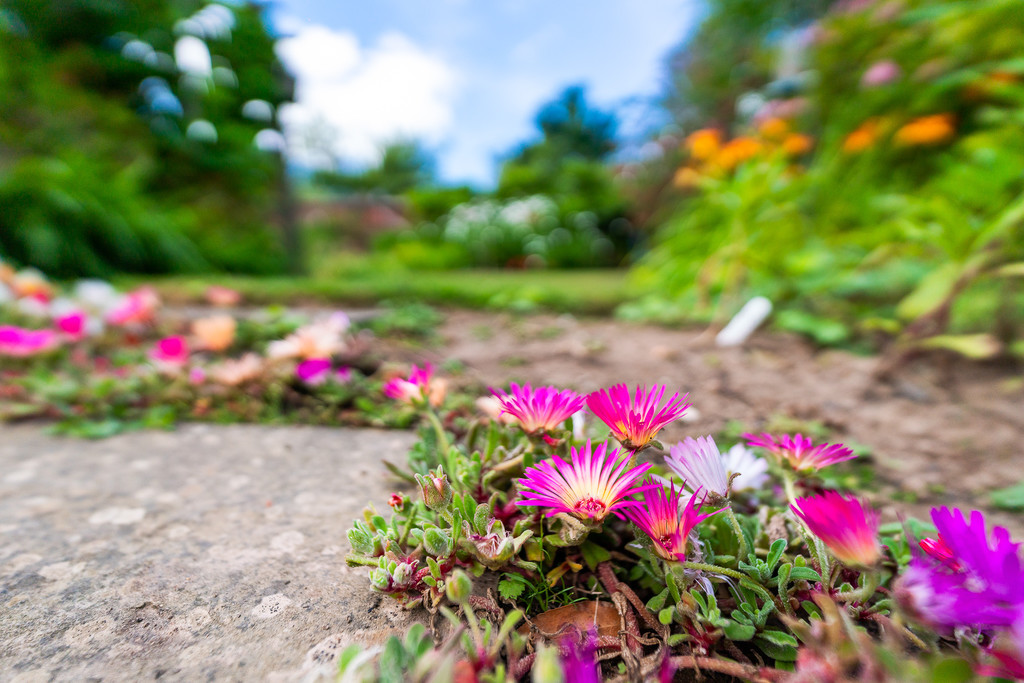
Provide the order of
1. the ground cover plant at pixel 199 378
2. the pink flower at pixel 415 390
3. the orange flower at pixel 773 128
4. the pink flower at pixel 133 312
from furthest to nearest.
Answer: the orange flower at pixel 773 128 < the pink flower at pixel 133 312 < the ground cover plant at pixel 199 378 < the pink flower at pixel 415 390

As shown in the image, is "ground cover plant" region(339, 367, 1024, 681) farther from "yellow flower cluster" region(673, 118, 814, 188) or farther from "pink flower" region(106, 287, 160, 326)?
"yellow flower cluster" region(673, 118, 814, 188)

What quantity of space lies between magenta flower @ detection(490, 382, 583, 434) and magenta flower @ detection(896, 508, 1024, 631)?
1.00 feet

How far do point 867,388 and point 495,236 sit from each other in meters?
5.14

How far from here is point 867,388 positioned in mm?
1431

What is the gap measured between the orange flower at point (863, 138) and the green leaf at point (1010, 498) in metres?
2.57

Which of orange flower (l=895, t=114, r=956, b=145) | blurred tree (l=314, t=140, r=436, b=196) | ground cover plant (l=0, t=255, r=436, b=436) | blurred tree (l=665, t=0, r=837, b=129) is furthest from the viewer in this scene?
blurred tree (l=314, t=140, r=436, b=196)

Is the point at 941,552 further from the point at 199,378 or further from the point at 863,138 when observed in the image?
the point at 863,138

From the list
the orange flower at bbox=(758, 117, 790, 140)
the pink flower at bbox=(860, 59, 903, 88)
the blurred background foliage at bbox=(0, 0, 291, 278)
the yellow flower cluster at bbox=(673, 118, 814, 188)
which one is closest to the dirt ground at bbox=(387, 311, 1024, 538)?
the yellow flower cluster at bbox=(673, 118, 814, 188)

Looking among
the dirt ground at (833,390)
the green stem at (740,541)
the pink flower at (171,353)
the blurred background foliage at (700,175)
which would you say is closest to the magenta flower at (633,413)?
the green stem at (740,541)

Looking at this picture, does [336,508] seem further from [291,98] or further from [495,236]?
[495,236]

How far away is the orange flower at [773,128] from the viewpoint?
3172 mm

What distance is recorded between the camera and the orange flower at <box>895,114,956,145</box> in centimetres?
250

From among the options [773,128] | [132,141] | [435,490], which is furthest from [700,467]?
[132,141]

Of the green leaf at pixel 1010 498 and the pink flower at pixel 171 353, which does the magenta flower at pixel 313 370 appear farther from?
the green leaf at pixel 1010 498
